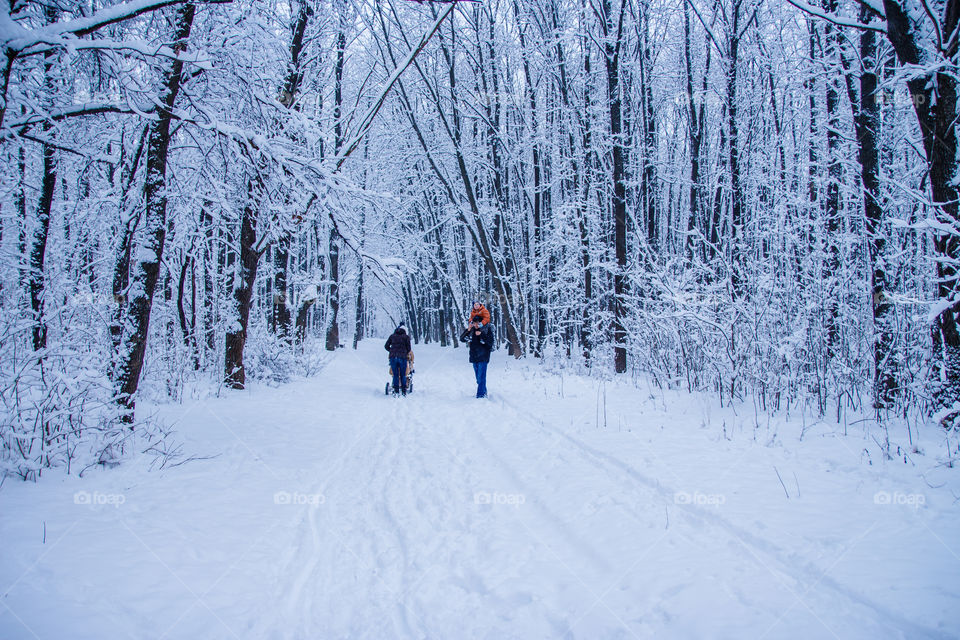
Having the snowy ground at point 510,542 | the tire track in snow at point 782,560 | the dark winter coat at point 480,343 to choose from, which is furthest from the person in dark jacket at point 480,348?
the tire track in snow at point 782,560

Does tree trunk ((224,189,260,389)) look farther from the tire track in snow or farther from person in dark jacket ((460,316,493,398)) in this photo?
the tire track in snow

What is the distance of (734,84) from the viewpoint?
13.9m

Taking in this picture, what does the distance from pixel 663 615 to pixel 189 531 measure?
11.7 ft

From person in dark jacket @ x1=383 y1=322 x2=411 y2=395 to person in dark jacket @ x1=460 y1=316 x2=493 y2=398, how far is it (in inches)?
69.4

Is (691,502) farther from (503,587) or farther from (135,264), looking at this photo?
(135,264)

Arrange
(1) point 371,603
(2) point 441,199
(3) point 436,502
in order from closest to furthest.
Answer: (1) point 371,603
(3) point 436,502
(2) point 441,199

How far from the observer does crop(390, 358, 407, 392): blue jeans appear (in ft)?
37.4

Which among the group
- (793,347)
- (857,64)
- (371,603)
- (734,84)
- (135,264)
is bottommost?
(371,603)

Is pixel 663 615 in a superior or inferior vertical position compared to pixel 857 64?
inferior

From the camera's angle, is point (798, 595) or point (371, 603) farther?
point (371, 603)

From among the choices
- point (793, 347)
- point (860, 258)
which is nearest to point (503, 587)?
point (793, 347)

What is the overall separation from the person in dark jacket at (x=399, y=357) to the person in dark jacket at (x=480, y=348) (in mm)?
1762

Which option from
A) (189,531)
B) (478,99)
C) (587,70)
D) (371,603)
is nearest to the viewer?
(371,603)

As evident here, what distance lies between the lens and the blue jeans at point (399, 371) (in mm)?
11414
